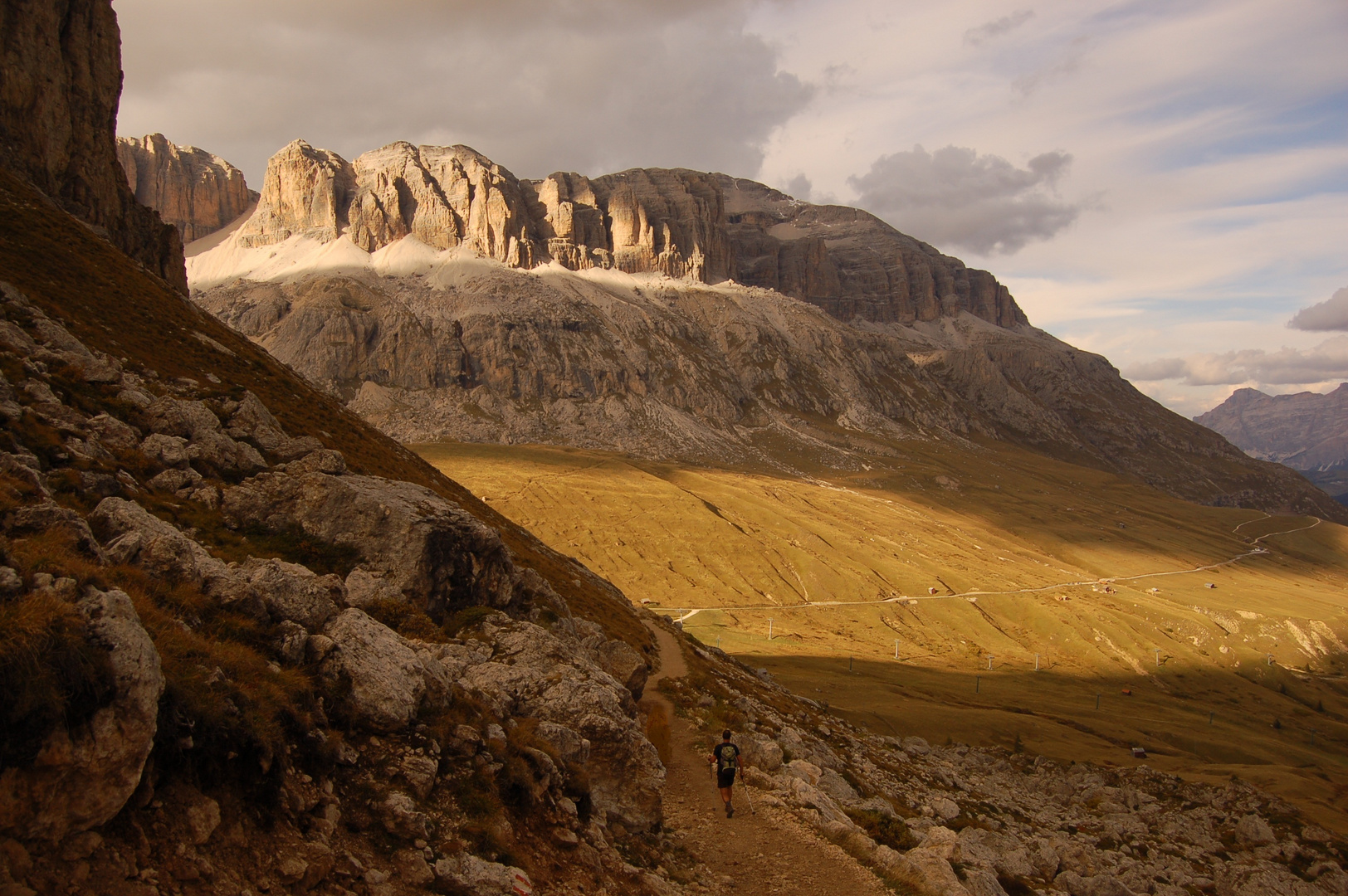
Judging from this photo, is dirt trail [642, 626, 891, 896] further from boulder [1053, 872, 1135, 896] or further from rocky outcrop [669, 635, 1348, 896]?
boulder [1053, 872, 1135, 896]

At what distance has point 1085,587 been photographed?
165 m

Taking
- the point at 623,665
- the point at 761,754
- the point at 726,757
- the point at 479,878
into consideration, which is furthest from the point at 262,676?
the point at 623,665

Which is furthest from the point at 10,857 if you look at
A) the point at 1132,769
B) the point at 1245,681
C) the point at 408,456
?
the point at 1245,681

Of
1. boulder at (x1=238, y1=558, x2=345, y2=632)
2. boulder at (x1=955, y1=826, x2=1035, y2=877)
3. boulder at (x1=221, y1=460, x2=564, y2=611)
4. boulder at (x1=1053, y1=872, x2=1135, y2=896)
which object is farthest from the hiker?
boulder at (x1=1053, y1=872, x2=1135, y2=896)

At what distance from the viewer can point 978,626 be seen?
453ft

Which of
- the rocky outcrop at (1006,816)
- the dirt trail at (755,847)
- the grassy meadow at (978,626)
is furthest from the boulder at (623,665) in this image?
the grassy meadow at (978,626)

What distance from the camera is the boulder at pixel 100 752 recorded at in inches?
344

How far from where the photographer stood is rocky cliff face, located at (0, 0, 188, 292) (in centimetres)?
6256

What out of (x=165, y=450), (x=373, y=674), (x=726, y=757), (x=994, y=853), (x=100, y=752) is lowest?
(x=994, y=853)

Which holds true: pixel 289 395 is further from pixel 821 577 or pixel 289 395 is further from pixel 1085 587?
pixel 1085 587

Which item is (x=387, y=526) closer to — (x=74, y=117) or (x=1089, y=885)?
(x=1089, y=885)

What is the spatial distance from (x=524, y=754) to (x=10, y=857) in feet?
29.4

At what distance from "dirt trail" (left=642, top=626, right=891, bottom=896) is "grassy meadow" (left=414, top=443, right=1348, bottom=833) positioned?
154 feet

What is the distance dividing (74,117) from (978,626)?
141931 mm
